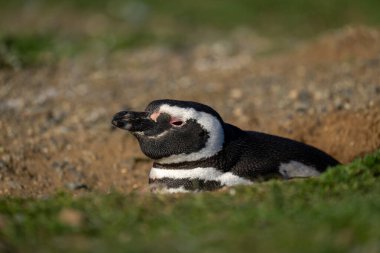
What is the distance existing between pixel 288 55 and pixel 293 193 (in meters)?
5.97

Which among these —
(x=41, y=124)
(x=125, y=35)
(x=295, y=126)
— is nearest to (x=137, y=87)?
(x=41, y=124)

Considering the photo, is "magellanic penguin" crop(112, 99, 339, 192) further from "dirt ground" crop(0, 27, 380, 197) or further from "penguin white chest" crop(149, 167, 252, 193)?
"dirt ground" crop(0, 27, 380, 197)

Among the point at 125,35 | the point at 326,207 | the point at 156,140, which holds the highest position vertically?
the point at 125,35

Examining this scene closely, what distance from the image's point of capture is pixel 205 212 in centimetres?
442

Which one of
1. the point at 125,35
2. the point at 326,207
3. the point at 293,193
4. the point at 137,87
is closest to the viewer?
the point at 326,207

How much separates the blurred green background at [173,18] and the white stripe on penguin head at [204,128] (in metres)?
6.94

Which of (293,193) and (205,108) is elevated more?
(205,108)

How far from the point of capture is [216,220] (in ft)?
13.9

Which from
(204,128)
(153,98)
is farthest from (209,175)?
(153,98)

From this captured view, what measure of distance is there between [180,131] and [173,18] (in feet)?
34.1

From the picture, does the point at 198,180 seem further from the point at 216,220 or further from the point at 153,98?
the point at 153,98

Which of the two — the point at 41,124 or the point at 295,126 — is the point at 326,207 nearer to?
the point at 295,126

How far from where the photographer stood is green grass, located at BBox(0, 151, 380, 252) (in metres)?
3.85

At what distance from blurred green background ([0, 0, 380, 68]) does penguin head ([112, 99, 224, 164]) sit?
22.7 feet
